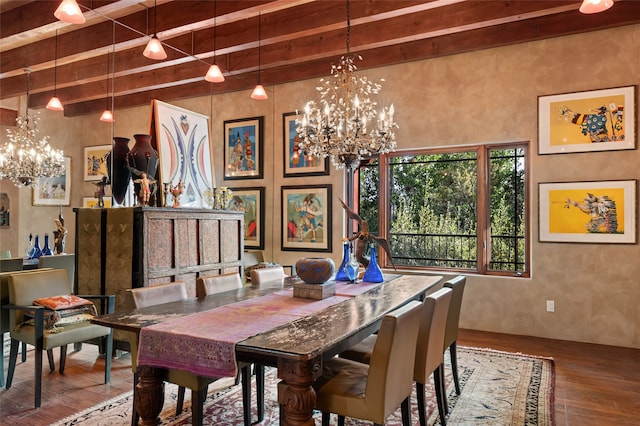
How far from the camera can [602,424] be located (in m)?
2.77

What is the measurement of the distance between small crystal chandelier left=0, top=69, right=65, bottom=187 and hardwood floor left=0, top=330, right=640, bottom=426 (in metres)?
1.68

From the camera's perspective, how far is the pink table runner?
74.9 inches

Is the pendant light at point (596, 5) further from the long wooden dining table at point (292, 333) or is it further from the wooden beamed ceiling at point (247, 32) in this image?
the long wooden dining table at point (292, 333)

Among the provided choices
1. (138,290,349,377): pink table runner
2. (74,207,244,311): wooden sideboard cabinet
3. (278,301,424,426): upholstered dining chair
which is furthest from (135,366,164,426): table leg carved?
(74,207,244,311): wooden sideboard cabinet

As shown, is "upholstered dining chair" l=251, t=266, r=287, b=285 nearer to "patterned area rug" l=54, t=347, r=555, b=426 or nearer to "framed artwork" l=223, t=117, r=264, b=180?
"patterned area rug" l=54, t=347, r=555, b=426

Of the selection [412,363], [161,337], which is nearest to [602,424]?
[412,363]

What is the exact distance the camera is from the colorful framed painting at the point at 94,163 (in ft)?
14.9

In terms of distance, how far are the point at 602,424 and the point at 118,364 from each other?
3814 millimetres

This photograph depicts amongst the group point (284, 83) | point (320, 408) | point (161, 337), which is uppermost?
point (284, 83)

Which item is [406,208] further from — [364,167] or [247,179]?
[247,179]

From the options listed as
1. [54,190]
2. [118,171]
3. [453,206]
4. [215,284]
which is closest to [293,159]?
[453,206]

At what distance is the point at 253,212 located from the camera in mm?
6543

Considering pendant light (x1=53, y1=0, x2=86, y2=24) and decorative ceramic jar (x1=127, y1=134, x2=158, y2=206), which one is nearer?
pendant light (x1=53, y1=0, x2=86, y2=24)

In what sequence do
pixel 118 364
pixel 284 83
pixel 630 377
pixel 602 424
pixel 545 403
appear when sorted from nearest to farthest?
pixel 602 424, pixel 545 403, pixel 630 377, pixel 118 364, pixel 284 83
